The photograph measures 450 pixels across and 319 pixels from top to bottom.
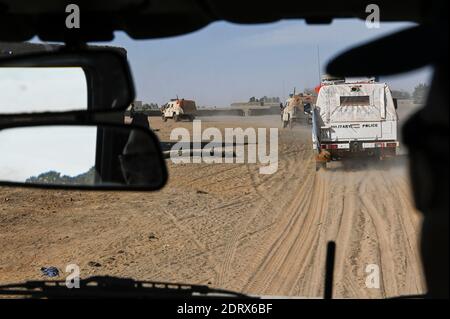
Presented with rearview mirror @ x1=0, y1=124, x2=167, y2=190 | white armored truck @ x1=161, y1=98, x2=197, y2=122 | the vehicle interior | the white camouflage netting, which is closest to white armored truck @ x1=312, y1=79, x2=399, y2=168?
the white camouflage netting

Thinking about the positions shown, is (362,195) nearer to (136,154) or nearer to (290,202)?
(290,202)

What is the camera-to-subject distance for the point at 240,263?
8.79 m

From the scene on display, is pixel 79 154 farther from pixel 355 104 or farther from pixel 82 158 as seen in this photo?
pixel 355 104

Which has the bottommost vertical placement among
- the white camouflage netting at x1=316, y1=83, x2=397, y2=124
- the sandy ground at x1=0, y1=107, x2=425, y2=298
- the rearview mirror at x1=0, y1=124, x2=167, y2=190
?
the sandy ground at x1=0, y1=107, x2=425, y2=298

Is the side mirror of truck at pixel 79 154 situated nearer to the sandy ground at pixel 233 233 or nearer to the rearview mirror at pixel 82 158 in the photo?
the rearview mirror at pixel 82 158

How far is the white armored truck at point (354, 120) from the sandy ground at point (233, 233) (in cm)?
127

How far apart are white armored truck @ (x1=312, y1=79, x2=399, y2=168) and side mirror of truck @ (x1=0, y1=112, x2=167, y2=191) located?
1474cm

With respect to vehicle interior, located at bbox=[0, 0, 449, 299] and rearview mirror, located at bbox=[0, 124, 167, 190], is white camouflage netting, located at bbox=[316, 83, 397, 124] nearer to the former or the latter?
vehicle interior, located at bbox=[0, 0, 449, 299]

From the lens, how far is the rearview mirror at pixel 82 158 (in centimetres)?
279

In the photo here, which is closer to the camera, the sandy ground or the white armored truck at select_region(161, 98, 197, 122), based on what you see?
the sandy ground

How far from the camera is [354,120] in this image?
18.1 m

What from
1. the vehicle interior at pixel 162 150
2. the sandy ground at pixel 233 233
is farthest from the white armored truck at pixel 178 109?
the vehicle interior at pixel 162 150

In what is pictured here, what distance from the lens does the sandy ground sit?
8.20 m

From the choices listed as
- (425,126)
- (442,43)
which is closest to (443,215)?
(425,126)
